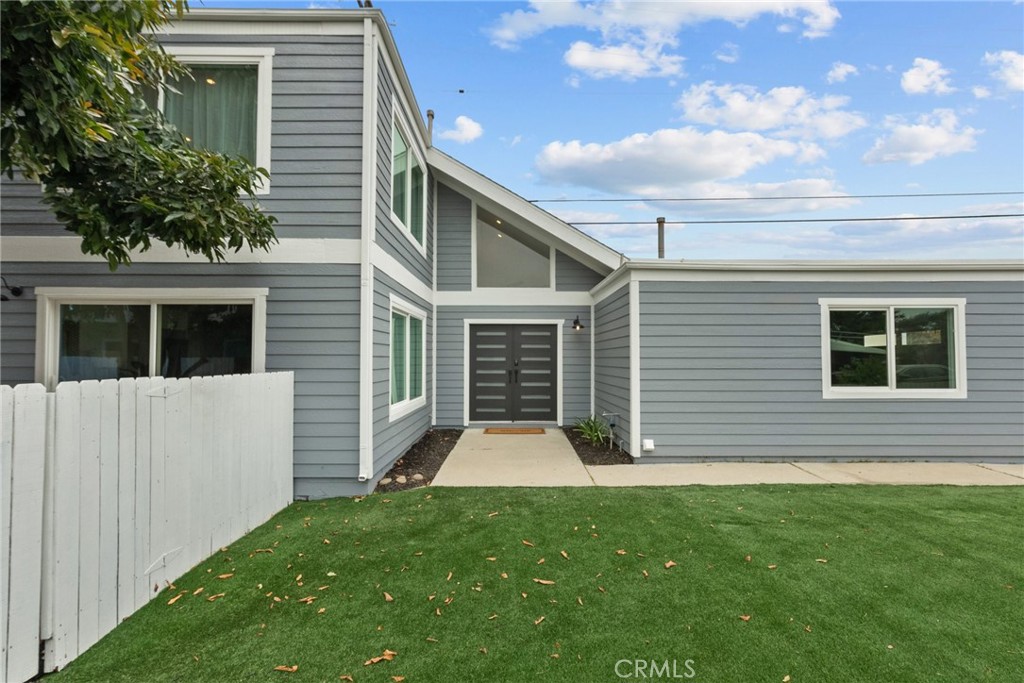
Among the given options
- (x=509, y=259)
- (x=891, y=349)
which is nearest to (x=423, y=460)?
(x=509, y=259)

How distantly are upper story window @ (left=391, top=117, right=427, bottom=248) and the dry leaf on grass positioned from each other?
15.4ft

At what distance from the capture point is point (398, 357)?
609 cm

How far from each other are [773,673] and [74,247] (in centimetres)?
662

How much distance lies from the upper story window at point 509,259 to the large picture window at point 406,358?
175cm

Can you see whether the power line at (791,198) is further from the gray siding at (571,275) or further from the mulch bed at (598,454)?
the mulch bed at (598,454)

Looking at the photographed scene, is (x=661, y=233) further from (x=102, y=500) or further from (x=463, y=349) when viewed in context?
(x=102, y=500)

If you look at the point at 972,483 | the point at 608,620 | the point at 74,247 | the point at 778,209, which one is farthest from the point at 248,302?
the point at 778,209

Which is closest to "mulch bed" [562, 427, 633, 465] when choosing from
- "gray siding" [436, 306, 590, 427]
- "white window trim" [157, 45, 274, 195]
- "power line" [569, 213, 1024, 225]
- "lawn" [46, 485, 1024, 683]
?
"gray siding" [436, 306, 590, 427]

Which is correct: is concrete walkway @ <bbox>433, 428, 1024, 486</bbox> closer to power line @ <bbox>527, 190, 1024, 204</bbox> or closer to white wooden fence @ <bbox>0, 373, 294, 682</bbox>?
white wooden fence @ <bbox>0, 373, 294, 682</bbox>

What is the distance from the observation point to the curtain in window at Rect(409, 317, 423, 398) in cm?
685

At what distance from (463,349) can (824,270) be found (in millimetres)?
5859

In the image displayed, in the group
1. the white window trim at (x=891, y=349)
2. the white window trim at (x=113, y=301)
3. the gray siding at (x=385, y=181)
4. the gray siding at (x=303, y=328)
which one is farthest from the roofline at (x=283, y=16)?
the white window trim at (x=891, y=349)

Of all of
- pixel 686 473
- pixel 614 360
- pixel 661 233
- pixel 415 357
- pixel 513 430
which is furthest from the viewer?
pixel 661 233

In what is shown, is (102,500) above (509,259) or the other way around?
the other way around
